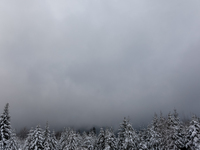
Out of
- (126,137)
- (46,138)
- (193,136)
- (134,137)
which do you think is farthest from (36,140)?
(193,136)

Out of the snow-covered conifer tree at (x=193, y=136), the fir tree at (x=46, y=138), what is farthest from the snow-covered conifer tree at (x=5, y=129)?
the snow-covered conifer tree at (x=193, y=136)

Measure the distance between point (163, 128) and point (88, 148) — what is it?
2357cm

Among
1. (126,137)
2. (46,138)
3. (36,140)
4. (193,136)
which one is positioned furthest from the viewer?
(46,138)

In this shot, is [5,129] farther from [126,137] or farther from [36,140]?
[126,137]

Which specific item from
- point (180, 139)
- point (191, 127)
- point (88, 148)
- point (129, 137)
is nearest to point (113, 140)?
point (129, 137)

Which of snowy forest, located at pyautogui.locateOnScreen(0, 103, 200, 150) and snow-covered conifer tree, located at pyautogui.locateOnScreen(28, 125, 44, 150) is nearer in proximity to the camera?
snowy forest, located at pyautogui.locateOnScreen(0, 103, 200, 150)

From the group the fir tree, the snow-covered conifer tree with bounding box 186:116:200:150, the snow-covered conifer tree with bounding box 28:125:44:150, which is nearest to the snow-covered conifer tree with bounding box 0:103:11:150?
the snow-covered conifer tree with bounding box 28:125:44:150

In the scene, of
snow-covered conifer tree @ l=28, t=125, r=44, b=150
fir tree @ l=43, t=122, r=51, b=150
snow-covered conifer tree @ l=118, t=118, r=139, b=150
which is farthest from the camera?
fir tree @ l=43, t=122, r=51, b=150

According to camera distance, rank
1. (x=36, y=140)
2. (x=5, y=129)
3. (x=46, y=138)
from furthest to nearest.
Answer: (x=46, y=138), (x=36, y=140), (x=5, y=129)

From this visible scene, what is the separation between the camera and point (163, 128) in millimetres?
44281

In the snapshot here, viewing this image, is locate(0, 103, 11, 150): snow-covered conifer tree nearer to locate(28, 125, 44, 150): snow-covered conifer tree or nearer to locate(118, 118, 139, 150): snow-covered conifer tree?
locate(28, 125, 44, 150): snow-covered conifer tree

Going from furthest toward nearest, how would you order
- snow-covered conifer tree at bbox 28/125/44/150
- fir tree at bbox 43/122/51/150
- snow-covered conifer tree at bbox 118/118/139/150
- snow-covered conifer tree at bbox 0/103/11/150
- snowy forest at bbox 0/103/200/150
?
fir tree at bbox 43/122/51/150
snow-covered conifer tree at bbox 118/118/139/150
snow-covered conifer tree at bbox 28/125/44/150
snowy forest at bbox 0/103/200/150
snow-covered conifer tree at bbox 0/103/11/150

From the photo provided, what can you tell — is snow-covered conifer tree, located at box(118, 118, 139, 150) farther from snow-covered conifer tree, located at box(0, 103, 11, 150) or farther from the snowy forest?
snow-covered conifer tree, located at box(0, 103, 11, 150)

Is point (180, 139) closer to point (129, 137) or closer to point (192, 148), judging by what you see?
point (192, 148)
